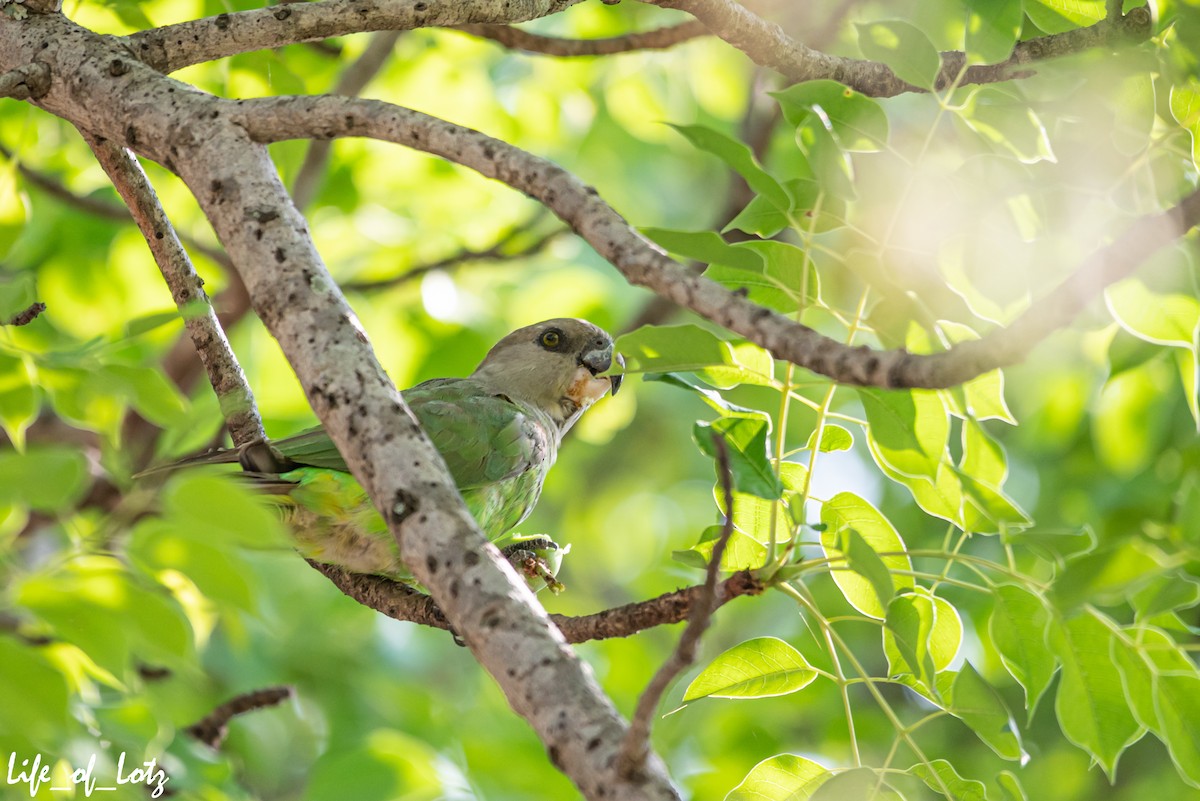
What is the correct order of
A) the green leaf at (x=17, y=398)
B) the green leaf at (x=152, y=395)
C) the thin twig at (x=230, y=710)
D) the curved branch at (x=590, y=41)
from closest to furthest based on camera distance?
the green leaf at (x=152, y=395) → the green leaf at (x=17, y=398) → the thin twig at (x=230, y=710) → the curved branch at (x=590, y=41)

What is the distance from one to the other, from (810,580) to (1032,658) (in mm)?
4600

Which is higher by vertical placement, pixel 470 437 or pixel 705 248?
pixel 705 248

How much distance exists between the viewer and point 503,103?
247 inches

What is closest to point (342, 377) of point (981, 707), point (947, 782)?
point (981, 707)

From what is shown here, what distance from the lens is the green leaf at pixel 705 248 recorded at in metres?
1.90

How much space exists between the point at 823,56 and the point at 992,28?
30.8 inches

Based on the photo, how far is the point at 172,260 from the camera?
110 inches

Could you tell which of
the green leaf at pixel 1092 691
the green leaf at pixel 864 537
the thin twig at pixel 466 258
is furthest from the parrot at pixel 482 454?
the thin twig at pixel 466 258

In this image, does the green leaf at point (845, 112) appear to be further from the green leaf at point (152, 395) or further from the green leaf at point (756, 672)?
the green leaf at point (152, 395)

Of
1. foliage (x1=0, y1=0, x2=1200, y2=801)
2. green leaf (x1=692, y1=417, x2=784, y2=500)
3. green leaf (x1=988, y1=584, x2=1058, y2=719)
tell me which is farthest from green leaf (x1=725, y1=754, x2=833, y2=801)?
green leaf (x1=692, y1=417, x2=784, y2=500)

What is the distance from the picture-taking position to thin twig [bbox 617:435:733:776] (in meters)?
1.39

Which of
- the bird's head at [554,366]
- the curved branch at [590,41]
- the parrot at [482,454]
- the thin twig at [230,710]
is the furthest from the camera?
the bird's head at [554,366]

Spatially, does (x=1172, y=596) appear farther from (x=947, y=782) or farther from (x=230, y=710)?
(x=230, y=710)

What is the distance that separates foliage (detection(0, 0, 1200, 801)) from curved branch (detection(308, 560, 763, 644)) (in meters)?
0.10
